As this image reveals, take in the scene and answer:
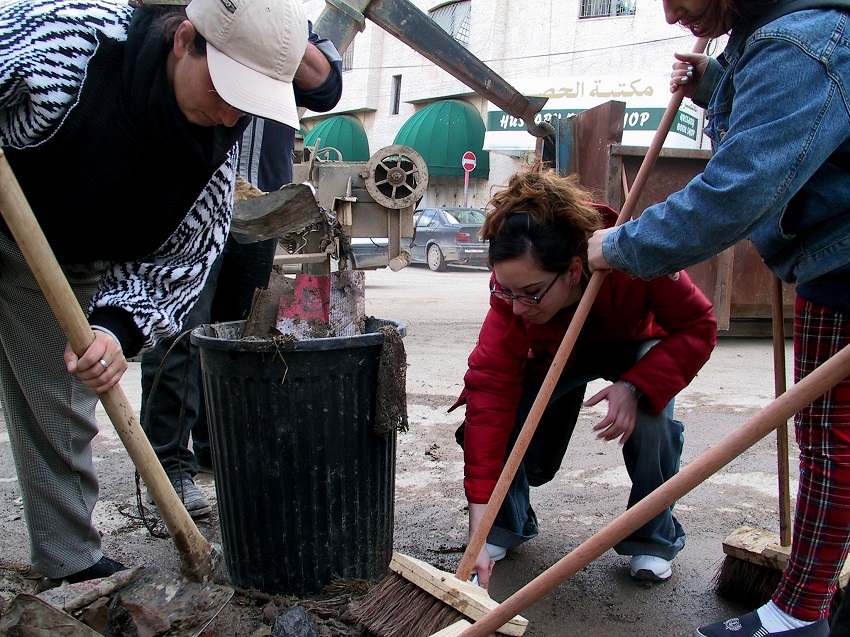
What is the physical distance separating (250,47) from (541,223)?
0.92 metres

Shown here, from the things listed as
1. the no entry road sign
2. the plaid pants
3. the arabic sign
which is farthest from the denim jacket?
the no entry road sign

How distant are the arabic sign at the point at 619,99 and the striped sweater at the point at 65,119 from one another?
14.4 m

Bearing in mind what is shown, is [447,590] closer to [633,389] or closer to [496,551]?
[496,551]

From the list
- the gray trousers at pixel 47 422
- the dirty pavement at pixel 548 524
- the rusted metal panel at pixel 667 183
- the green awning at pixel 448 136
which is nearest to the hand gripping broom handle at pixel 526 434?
the dirty pavement at pixel 548 524

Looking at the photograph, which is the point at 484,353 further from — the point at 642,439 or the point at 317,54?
the point at 317,54

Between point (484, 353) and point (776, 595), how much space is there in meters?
1.01

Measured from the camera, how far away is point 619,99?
16.0m

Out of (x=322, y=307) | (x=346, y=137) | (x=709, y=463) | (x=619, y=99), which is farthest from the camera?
(x=346, y=137)

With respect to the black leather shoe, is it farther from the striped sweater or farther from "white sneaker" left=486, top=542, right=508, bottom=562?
"white sneaker" left=486, top=542, right=508, bottom=562

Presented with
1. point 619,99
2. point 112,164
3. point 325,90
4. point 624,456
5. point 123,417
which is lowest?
point 624,456

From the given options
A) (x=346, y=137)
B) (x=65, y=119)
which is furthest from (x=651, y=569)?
(x=346, y=137)

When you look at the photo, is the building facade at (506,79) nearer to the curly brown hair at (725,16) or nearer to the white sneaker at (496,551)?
the white sneaker at (496,551)

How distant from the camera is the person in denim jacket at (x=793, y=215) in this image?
4.82ft

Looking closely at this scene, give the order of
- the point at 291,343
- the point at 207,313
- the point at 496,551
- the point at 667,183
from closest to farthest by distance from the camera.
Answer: the point at 291,343, the point at 496,551, the point at 207,313, the point at 667,183
